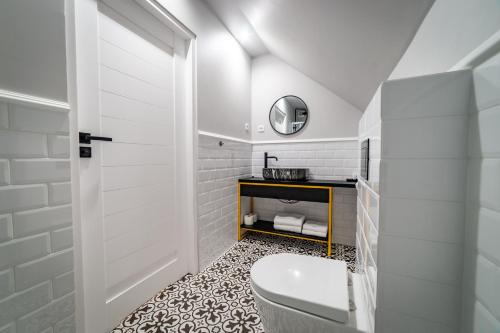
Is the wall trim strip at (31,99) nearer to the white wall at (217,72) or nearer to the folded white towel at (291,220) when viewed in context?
the white wall at (217,72)

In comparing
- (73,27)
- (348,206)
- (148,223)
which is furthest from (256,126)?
(73,27)

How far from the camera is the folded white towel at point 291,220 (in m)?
2.15

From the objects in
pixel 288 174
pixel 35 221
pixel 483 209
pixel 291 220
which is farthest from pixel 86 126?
pixel 291 220

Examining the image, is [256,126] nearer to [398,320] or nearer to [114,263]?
[114,263]

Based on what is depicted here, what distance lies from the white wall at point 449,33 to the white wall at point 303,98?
1396mm

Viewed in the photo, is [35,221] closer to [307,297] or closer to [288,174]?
[307,297]

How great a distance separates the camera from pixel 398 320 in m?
0.60

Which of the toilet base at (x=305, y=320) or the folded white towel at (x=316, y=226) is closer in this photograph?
the toilet base at (x=305, y=320)

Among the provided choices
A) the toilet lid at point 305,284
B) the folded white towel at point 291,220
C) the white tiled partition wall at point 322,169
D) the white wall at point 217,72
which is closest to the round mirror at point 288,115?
the white tiled partition wall at point 322,169

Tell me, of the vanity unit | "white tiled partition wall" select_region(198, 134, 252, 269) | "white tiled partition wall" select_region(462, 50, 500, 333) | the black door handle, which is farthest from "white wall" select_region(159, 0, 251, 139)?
"white tiled partition wall" select_region(462, 50, 500, 333)

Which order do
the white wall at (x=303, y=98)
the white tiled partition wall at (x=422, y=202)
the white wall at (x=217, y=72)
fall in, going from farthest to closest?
the white wall at (x=303, y=98) < the white wall at (x=217, y=72) < the white tiled partition wall at (x=422, y=202)

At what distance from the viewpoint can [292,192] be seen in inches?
80.7

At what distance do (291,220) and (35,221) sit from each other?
197 cm

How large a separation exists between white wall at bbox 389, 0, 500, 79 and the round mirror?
5.03 ft
